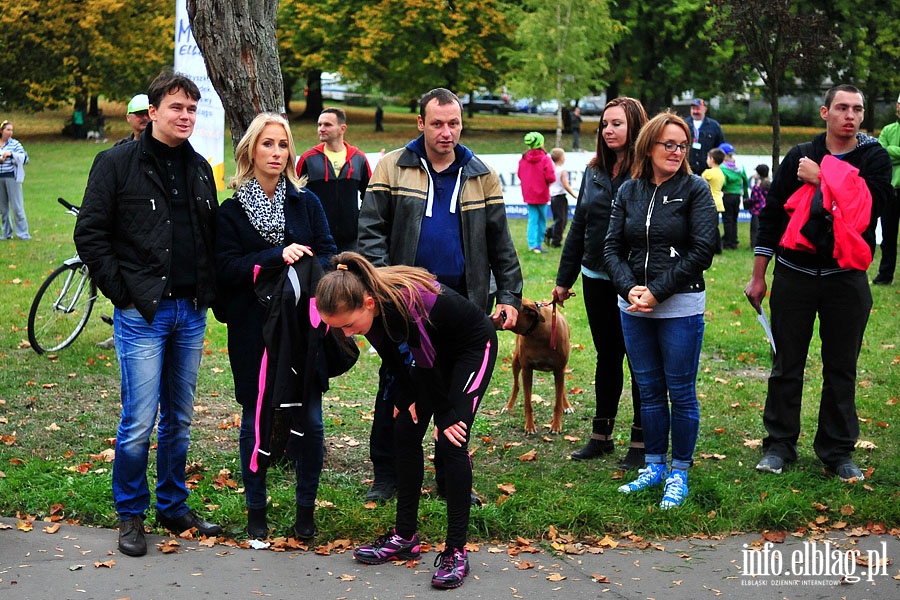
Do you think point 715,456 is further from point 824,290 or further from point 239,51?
point 239,51

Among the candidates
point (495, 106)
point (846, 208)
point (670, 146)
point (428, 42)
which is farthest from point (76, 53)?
point (846, 208)

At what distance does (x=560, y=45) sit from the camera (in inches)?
1373

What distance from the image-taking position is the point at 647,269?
5.71 metres

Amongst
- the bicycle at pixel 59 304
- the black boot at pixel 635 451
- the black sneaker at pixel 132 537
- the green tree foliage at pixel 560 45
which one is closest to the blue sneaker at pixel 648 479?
the black boot at pixel 635 451

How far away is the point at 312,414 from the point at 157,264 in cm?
107

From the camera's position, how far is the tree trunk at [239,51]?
20.6ft

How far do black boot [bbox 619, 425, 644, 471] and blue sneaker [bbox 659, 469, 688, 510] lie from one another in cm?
62

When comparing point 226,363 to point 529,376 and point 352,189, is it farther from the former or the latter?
point 529,376

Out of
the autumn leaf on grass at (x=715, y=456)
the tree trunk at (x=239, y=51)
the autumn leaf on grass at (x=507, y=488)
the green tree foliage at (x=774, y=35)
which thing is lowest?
the autumn leaf on grass at (x=507, y=488)

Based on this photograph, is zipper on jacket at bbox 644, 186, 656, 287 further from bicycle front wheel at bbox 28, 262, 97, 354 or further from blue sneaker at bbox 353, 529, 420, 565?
bicycle front wheel at bbox 28, 262, 97, 354

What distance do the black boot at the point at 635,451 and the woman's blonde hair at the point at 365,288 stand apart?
2420mm

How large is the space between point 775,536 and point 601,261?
1.91m

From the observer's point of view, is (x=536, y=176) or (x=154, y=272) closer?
(x=154, y=272)

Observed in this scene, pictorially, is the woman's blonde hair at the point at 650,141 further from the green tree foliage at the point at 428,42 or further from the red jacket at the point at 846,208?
the green tree foliage at the point at 428,42
